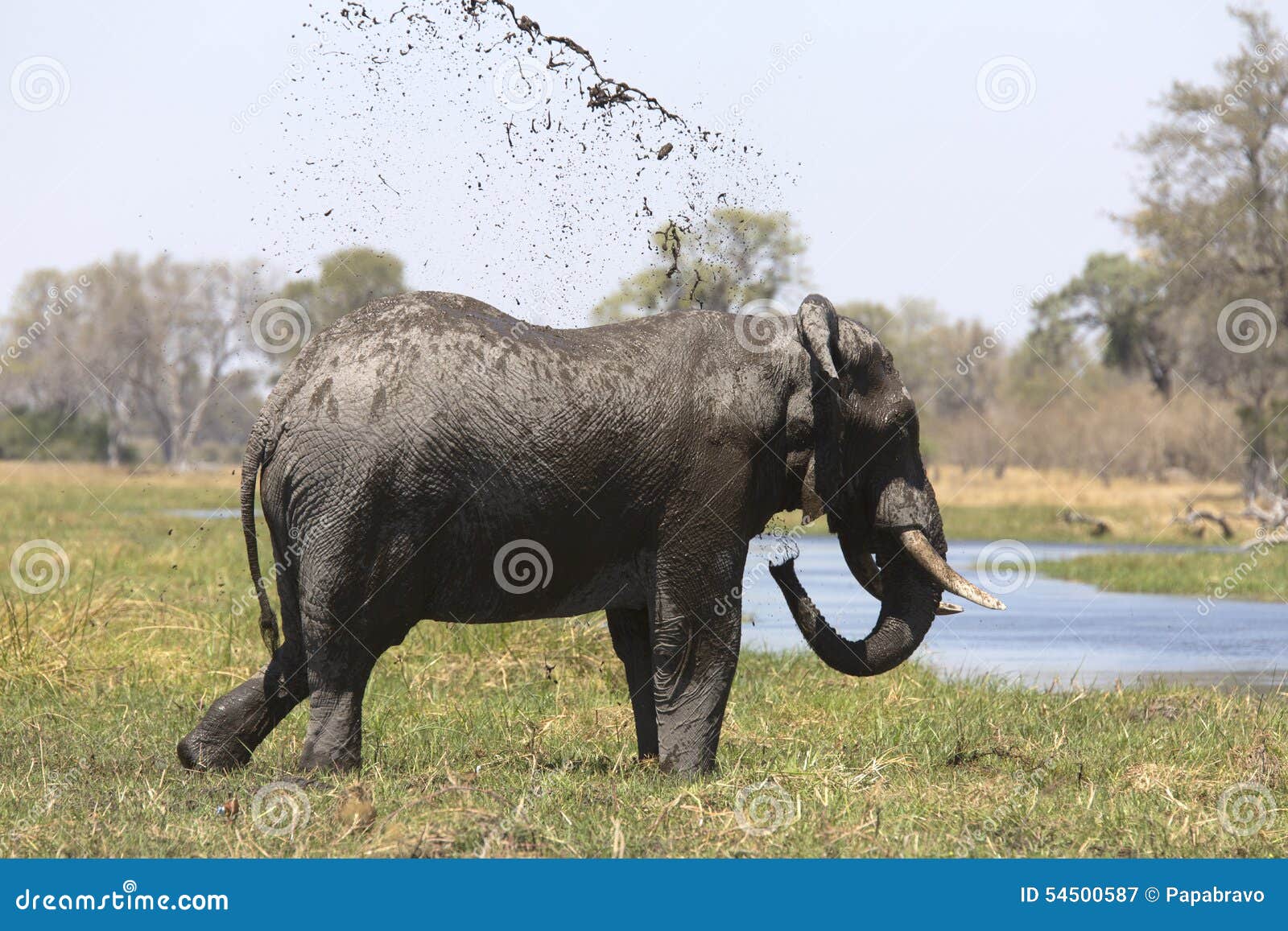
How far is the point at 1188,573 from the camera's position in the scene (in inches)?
795

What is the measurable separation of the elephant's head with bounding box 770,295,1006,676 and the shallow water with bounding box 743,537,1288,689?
1.39 meters

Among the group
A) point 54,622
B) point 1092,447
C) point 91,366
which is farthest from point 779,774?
point 91,366

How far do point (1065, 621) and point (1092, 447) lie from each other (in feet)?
119

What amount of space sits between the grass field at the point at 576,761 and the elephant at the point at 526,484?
1.49ft

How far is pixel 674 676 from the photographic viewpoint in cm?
641

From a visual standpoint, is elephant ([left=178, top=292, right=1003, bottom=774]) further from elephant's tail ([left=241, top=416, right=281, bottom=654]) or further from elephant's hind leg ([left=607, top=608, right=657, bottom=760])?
elephant's hind leg ([left=607, top=608, right=657, bottom=760])

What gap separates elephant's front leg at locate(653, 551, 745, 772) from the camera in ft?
20.6

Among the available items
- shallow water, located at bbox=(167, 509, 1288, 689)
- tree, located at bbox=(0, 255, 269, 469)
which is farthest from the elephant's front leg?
tree, located at bbox=(0, 255, 269, 469)

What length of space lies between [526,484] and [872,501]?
1662 mm

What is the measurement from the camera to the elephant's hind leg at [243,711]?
254 inches

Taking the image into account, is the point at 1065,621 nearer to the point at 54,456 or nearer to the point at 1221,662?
the point at 1221,662

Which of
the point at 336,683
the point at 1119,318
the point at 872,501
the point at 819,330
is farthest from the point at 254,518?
the point at 1119,318

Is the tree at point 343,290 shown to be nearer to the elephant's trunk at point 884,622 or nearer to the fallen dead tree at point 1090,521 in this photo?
the fallen dead tree at point 1090,521

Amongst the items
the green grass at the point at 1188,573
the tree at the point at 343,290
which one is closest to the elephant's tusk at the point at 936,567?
the green grass at the point at 1188,573
